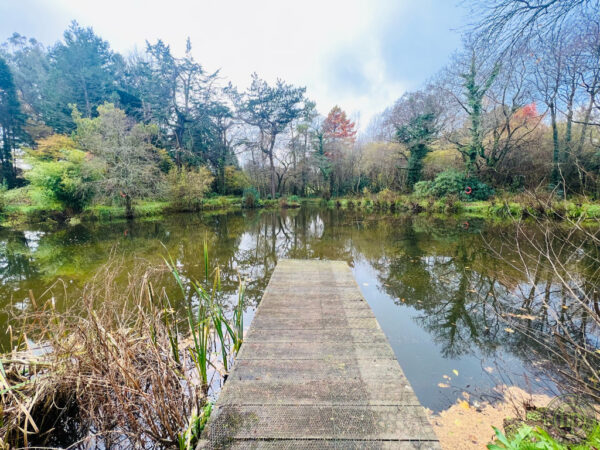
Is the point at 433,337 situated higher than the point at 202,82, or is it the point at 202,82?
the point at 202,82

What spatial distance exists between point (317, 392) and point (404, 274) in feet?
12.7

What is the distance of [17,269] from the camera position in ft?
17.2

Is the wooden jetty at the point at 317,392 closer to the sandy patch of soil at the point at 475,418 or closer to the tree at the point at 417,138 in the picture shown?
the sandy patch of soil at the point at 475,418

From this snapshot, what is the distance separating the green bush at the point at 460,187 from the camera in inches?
543

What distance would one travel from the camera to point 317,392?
154 cm

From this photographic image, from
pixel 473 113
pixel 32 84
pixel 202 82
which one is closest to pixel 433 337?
pixel 473 113

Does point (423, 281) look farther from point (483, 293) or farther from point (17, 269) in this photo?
point (17, 269)

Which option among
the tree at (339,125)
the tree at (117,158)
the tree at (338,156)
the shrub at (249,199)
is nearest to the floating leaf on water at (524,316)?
the tree at (117,158)

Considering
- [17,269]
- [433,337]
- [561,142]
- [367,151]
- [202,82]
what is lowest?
[433,337]

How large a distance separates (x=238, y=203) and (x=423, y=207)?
1392 centimetres

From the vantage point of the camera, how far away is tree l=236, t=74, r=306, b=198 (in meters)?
20.5

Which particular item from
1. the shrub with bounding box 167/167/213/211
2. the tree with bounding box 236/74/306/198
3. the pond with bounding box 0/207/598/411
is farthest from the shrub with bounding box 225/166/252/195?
the pond with bounding box 0/207/598/411

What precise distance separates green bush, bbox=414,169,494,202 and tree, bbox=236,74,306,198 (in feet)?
42.0

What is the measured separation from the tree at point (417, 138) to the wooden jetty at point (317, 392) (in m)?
16.5
